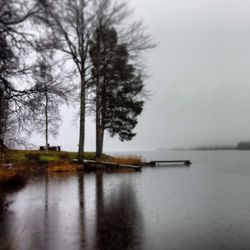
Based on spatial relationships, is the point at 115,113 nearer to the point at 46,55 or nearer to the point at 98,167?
the point at 98,167

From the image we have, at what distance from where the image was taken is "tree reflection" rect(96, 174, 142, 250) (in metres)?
7.95

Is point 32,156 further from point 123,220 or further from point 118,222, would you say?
point 118,222

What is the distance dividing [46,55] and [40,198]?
7855mm

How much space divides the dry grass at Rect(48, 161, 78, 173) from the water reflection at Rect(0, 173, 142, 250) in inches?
425

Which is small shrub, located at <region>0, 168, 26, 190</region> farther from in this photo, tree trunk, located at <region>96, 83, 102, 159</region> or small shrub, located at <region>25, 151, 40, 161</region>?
tree trunk, located at <region>96, 83, 102, 159</region>

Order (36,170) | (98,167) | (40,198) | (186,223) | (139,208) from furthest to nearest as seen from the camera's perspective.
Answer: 1. (98,167)
2. (36,170)
3. (40,198)
4. (139,208)
5. (186,223)

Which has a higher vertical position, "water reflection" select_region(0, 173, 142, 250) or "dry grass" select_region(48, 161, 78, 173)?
"dry grass" select_region(48, 161, 78, 173)

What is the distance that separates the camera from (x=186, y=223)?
33.0 ft

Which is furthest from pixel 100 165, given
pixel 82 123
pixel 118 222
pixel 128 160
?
pixel 118 222

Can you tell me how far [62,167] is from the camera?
27297 millimetres

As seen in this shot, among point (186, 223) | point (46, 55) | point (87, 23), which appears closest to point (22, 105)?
point (46, 55)

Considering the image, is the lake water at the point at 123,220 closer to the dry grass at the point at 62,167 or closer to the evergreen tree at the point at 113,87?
the dry grass at the point at 62,167

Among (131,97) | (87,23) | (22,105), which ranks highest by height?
(87,23)

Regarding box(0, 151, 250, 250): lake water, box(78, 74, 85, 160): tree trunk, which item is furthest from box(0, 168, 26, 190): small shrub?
box(78, 74, 85, 160): tree trunk
